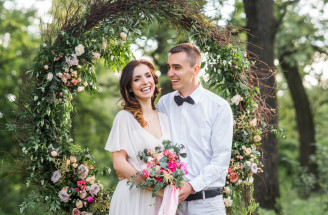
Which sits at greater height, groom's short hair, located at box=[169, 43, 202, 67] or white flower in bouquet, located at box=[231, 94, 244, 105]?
groom's short hair, located at box=[169, 43, 202, 67]

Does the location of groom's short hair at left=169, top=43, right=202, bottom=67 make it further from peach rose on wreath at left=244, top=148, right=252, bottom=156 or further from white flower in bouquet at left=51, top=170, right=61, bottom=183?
white flower in bouquet at left=51, top=170, right=61, bottom=183

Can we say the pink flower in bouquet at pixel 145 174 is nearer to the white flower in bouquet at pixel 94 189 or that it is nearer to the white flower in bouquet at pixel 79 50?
the white flower in bouquet at pixel 94 189

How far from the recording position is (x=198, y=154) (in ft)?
12.9

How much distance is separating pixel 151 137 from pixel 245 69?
1770mm

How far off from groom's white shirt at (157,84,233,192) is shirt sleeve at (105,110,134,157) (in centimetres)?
53

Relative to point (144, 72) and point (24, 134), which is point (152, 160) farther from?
point (24, 134)

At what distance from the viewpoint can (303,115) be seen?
1265 cm

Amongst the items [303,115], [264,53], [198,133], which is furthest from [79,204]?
[303,115]

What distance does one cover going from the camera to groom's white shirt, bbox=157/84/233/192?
3.84m

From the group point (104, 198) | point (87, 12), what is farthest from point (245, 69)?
point (104, 198)

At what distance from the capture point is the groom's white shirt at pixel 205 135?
3844 mm

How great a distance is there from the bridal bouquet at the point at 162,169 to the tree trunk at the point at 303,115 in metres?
9.93

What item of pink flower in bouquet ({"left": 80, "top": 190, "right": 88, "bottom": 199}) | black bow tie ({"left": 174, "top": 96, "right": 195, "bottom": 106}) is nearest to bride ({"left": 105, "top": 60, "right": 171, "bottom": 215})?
black bow tie ({"left": 174, "top": 96, "right": 195, "bottom": 106})

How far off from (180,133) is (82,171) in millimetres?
1307
